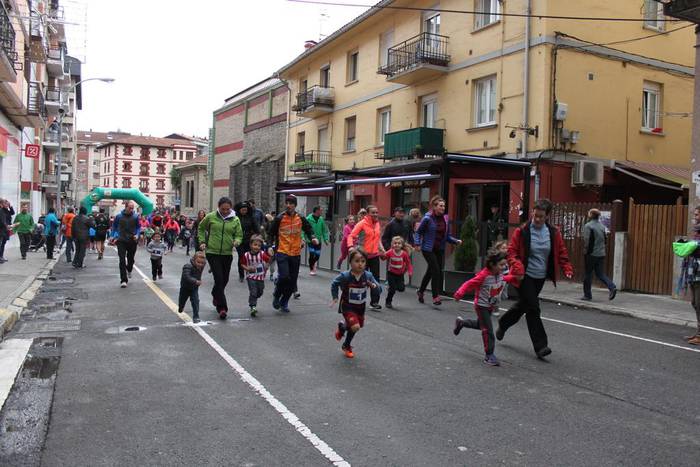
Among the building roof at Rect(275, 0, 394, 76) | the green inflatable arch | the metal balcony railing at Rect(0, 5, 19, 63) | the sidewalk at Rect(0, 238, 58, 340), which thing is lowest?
the sidewalk at Rect(0, 238, 58, 340)

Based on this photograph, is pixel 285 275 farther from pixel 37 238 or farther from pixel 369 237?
pixel 37 238

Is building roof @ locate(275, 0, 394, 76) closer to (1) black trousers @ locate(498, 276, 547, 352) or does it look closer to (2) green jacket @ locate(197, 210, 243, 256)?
(2) green jacket @ locate(197, 210, 243, 256)

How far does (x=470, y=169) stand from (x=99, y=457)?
11.1m

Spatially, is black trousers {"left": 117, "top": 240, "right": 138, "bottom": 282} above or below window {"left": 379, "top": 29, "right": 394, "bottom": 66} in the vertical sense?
below

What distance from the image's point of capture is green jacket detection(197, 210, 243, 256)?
908cm

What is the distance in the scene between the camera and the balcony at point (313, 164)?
28719 mm

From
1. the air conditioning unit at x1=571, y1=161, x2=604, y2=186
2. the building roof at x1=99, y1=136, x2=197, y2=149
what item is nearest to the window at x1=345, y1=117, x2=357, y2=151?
the air conditioning unit at x1=571, y1=161, x2=604, y2=186

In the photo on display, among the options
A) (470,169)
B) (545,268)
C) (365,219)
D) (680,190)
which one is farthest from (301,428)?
(680,190)

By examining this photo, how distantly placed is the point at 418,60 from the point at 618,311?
40.0ft

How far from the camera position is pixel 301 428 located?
4453mm

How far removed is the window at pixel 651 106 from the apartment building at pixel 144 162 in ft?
313

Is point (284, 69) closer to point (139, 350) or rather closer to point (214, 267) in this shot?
point (214, 267)

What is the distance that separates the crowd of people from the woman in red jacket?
0.01 metres

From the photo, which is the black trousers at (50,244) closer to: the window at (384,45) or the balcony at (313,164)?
the balcony at (313,164)
